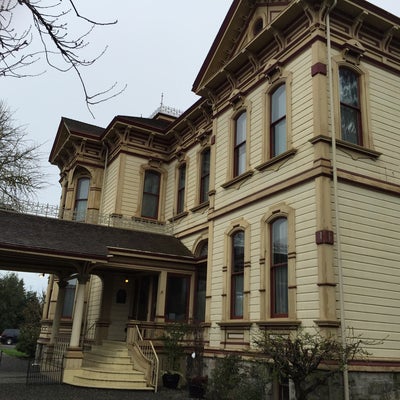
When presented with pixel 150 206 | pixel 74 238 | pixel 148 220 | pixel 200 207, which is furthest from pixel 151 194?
pixel 74 238

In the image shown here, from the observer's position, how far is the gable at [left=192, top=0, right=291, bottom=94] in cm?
1377

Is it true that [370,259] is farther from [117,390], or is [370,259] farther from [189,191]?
[189,191]

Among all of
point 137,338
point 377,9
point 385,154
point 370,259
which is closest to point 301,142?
point 385,154

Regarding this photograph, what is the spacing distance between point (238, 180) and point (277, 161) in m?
1.93

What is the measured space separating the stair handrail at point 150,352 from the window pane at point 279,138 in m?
6.81

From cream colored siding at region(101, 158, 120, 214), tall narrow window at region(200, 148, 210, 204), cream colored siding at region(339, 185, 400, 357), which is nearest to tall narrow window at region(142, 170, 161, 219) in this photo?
cream colored siding at region(101, 158, 120, 214)

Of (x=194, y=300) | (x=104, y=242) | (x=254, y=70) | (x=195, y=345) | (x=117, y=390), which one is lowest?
(x=117, y=390)

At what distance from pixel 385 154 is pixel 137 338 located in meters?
9.15

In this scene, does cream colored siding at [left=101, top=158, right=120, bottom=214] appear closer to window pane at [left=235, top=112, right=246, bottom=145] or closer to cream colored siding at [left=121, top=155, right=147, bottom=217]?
cream colored siding at [left=121, top=155, right=147, bottom=217]

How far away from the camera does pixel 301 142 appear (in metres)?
11.3

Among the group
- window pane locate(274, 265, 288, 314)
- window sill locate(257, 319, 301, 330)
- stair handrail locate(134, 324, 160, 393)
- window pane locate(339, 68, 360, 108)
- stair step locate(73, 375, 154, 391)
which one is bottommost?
stair step locate(73, 375, 154, 391)

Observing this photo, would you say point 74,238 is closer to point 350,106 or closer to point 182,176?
point 182,176

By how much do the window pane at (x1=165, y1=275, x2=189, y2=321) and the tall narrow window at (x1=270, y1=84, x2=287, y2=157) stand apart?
21.2ft

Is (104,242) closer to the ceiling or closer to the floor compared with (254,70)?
closer to the floor
